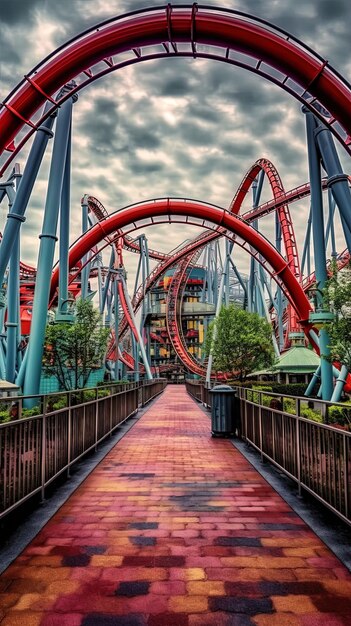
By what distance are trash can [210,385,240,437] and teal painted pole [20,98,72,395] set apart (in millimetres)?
5213

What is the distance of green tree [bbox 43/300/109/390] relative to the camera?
18.3 meters

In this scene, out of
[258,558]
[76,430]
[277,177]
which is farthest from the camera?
[277,177]

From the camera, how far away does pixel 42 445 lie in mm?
5520

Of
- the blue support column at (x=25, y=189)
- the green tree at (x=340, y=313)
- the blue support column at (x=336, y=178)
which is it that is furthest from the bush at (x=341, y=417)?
the blue support column at (x=25, y=189)

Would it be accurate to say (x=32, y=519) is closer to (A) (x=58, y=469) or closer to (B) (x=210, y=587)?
(A) (x=58, y=469)

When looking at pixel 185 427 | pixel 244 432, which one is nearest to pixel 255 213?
pixel 185 427

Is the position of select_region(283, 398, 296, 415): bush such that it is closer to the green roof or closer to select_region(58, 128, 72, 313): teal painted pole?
select_region(58, 128, 72, 313): teal painted pole

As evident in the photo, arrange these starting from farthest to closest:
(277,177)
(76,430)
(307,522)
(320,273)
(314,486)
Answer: (277,177) < (320,273) < (76,430) < (314,486) < (307,522)

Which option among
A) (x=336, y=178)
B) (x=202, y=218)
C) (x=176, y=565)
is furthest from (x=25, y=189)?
(x=202, y=218)

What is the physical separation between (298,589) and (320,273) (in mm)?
13494

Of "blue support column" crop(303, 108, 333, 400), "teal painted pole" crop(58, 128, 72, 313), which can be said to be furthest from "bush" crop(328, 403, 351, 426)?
"teal painted pole" crop(58, 128, 72, 313)

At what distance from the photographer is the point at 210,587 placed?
341 centimetres

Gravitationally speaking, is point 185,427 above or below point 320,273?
below

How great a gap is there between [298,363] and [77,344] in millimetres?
12226
